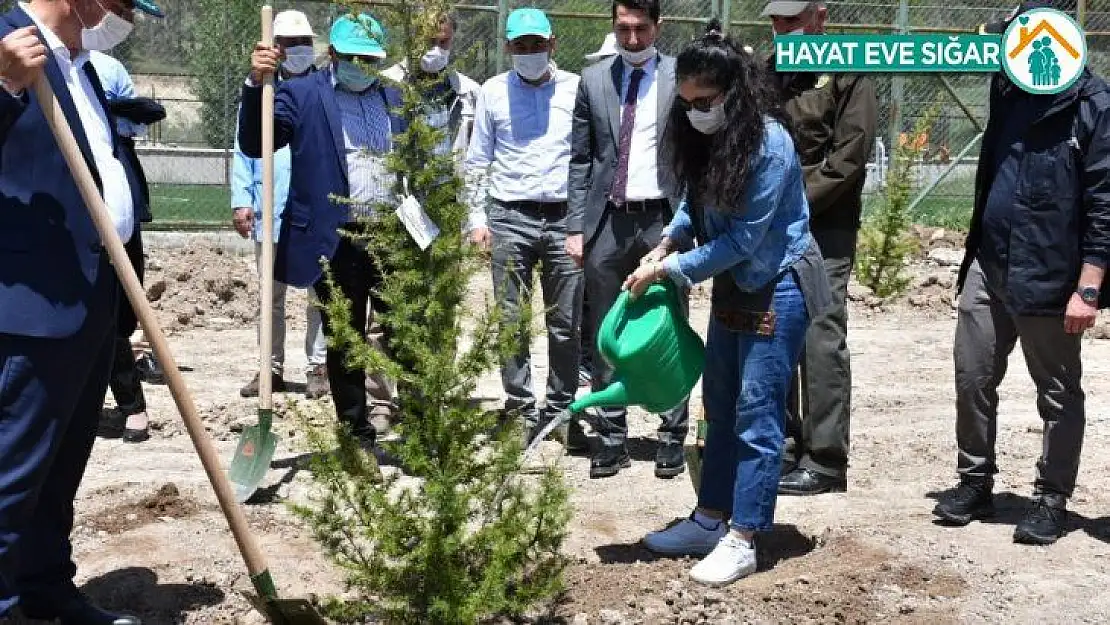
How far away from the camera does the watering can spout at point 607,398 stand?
5.09 m

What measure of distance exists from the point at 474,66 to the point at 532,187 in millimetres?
6365

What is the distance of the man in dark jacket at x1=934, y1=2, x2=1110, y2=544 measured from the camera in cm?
542

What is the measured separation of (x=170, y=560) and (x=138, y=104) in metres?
2.27

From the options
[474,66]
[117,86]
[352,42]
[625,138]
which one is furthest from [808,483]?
[474,66]

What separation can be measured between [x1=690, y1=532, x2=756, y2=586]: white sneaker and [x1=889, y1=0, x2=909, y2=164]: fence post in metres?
10.4

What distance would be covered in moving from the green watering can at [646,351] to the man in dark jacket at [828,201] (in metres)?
1.40

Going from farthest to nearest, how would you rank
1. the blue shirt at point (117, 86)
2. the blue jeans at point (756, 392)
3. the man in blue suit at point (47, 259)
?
the blue shirt at point (117, 86), the blue jeans at point (756, 392), the man in blue suit at point (47, 259)

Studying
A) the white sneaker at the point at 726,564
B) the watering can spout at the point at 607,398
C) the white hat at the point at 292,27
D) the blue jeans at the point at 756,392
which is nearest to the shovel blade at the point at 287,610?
the watering can spout at the point at 607,398

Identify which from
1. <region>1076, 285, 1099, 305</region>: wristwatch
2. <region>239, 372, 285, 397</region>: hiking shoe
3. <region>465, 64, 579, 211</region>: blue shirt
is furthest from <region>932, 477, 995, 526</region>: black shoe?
<region>239, 372, 285, 397</region>: hiking shoe

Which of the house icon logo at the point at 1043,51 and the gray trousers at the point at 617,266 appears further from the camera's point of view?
the gray trousers at the point at 617,266

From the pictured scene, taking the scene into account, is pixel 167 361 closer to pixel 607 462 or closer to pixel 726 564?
pixel 726 564

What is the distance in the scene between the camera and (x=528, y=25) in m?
7.50

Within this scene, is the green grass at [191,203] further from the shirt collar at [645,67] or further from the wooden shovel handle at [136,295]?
the wooden shovel handle at [136,295]

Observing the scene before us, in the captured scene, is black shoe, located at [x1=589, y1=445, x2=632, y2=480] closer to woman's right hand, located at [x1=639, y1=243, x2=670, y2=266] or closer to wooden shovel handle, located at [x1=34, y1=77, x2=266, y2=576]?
woman's right hand, located at [x1=639, y1=243, x2=670, y2=266]
